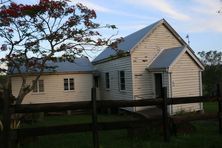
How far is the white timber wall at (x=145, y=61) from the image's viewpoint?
25.2m

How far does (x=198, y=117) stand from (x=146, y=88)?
554 inches

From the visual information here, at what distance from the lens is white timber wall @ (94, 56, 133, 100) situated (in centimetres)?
2570

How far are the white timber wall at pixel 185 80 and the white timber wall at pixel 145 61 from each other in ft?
6.96

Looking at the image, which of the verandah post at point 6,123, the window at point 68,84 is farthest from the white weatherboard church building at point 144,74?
the verandah post at point 6,123

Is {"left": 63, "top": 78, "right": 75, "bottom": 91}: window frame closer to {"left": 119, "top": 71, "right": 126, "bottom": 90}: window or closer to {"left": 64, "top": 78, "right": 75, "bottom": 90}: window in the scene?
{"left": 64, "top": 78, "right": 75, "bottom": 90}: window

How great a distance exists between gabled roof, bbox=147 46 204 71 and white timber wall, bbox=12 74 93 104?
25.6 ft

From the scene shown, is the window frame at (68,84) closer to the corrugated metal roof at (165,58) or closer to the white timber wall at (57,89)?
the white timber wall at (57,89)

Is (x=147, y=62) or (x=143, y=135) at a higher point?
(x=147, y=62)

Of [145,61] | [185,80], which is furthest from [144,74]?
[185,80]

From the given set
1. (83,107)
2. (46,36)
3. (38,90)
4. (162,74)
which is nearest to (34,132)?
(83,107)

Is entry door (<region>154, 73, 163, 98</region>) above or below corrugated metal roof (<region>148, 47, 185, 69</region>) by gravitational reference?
below

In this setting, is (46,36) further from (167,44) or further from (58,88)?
(58,88)

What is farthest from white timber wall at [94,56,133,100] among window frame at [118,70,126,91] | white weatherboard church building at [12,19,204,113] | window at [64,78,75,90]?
window at [64,78,75,90]

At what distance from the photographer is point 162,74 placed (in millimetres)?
23938
